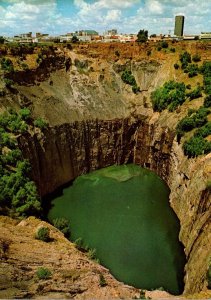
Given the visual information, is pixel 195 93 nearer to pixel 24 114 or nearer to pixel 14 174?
pixel 24 114

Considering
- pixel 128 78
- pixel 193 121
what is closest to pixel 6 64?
pixel 128 78

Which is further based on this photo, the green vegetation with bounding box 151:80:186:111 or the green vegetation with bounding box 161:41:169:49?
the green vegetation with bounding box 161:41:169:49

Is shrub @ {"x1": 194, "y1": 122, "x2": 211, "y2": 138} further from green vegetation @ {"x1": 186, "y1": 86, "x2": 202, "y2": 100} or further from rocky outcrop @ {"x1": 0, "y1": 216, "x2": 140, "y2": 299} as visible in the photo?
rocky outcrop @ {"x1": 0, "y1": 216, "x2": 140, "y2": 299}

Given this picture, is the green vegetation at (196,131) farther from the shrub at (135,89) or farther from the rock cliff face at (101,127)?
the shrub at (135,89)

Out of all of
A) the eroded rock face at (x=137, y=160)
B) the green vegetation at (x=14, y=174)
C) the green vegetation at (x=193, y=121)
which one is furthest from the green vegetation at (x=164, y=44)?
the green vegetation at (x=14, y=174)

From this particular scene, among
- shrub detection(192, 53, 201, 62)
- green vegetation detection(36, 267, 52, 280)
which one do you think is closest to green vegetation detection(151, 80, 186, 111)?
shrub detection(192, 53, 201, 62)
